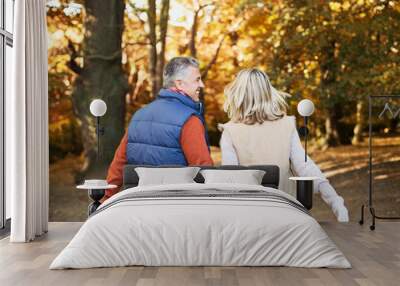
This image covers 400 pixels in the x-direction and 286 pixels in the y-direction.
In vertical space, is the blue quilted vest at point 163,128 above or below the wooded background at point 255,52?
below

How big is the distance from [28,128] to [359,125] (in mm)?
5596

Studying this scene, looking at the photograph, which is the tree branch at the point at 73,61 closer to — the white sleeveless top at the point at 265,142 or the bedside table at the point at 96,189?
the bedside table at the point at 96,189

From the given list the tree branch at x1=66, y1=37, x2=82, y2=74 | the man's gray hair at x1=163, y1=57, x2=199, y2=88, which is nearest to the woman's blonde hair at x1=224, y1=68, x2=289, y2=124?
the man's gray hair at x1=163, y1=57, x2=199, y2=88

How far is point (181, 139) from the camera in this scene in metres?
5.87

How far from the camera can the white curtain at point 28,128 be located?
617 cm

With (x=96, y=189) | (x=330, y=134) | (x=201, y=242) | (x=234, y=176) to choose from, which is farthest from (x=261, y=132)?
(x=330, y=134)

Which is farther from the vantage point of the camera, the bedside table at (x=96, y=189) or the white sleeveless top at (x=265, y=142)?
the bedside table at (x=96, y=189)

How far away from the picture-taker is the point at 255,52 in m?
10.6

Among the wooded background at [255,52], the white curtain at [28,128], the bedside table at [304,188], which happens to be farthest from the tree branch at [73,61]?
the bedside table at [304,188]

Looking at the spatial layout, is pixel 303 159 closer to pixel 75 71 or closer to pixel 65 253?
pixel 65 253

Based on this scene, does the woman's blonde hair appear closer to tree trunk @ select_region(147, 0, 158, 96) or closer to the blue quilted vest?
the blue quilted vest

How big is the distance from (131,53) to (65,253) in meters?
6.13

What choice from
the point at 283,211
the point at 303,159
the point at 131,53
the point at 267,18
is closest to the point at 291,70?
the point at 267,18

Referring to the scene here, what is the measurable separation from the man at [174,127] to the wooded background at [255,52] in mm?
4400
